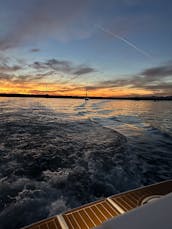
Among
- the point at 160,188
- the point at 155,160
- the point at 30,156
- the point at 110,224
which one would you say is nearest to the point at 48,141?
the point at 30,156

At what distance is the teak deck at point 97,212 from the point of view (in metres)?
3.48

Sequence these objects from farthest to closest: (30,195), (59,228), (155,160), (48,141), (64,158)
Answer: (48,141) < (155,160) < (64,158) < (30,195) < (59,228)

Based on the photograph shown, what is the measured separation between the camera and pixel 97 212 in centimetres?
386

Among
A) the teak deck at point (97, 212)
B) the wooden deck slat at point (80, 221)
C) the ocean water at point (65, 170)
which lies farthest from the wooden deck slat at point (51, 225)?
the ocean water at point (65, 170)

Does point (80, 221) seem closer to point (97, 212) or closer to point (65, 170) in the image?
point (97, 212)

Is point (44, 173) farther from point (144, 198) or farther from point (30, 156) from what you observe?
point (144, 198)

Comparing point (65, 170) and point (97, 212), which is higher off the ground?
point (97, 212)

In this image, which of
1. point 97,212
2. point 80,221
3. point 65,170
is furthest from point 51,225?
point 65,170

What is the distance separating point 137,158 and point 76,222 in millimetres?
6346

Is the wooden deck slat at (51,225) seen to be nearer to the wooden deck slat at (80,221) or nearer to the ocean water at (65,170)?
the wooden deck slat at (80,221)

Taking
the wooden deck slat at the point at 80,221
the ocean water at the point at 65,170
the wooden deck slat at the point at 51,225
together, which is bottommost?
the ocean water at the point at 65,170

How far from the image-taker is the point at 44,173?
6.96 meters

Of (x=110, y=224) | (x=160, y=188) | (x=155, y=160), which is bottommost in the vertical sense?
(x=155, y=160)

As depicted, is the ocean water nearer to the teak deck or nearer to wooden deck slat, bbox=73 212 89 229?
the teak deck
